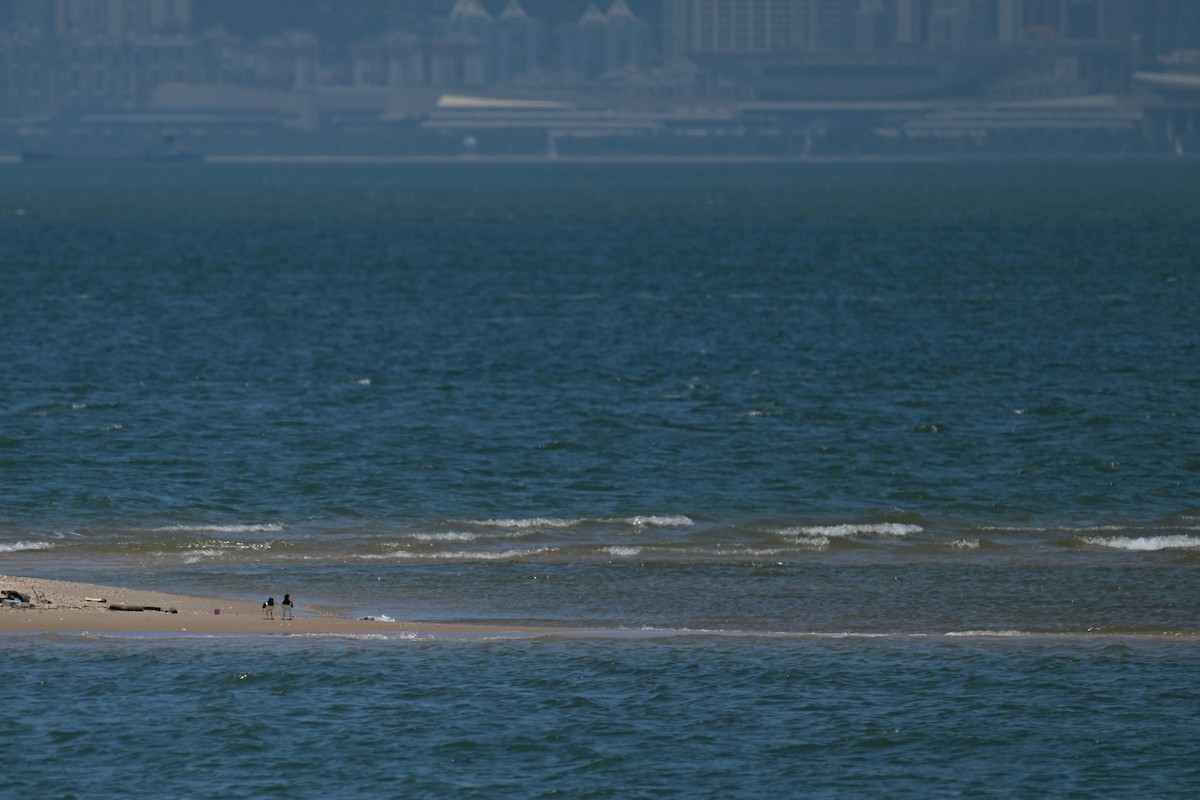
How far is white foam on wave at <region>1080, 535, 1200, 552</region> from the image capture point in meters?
42.2

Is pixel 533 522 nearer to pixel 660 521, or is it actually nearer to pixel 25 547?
pixel 660 521

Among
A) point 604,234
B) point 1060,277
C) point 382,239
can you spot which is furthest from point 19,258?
point 1060,277

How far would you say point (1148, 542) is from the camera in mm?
42812

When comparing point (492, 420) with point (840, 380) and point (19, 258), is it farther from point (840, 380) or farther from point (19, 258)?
point (19, 258)

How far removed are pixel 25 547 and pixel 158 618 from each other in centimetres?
836

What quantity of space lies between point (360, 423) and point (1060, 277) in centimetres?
6127

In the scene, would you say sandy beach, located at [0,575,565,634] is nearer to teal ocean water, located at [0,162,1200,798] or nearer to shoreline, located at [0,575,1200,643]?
shoreline, located at [0,575,1200,643]

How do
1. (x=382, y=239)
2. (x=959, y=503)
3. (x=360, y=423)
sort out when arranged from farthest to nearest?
1. (x=382, y=239)
2. (x=360, y=423)
3. (x=959, y=503)

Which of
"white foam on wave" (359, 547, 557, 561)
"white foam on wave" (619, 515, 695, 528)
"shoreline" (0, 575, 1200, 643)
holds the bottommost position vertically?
"white foam on wave" (619, 515, 695, 528)

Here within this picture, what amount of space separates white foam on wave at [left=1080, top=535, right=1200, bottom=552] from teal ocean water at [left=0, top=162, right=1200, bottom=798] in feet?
0.77

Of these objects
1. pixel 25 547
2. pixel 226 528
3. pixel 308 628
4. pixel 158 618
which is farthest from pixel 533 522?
pixel 158 618

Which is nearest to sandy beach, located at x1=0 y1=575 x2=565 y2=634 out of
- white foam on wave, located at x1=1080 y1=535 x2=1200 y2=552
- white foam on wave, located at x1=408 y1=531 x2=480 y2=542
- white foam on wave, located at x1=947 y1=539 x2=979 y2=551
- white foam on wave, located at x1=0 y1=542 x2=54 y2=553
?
white foam on wave, located at x1=0 y1=542 x2=54 y2=553

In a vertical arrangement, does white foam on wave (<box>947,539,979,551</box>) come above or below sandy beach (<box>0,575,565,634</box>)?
below

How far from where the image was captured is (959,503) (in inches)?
1868
